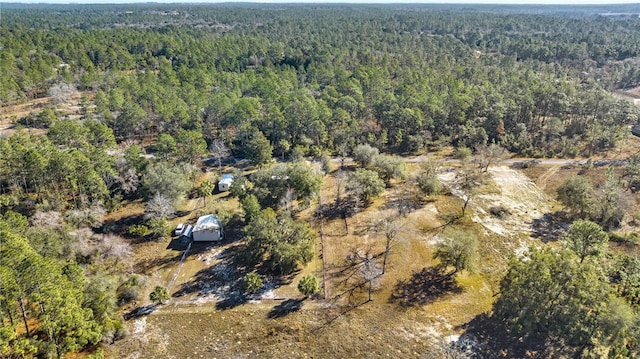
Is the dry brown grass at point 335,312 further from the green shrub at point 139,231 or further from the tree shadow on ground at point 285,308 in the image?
the green shrub at point 139,231

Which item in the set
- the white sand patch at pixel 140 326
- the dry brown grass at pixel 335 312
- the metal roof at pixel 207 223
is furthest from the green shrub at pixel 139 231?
the white sand patch at pixel 140 326

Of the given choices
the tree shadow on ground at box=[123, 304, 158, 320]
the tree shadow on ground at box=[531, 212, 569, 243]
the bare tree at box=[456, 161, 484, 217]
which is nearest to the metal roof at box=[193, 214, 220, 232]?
the tree shadow on ground at box=[123, 304, 158, 320]

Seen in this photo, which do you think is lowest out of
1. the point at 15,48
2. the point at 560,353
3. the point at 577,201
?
the point at 560,353

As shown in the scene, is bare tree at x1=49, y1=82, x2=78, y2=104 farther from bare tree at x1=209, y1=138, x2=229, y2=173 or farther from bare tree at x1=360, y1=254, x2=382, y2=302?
bare tree at x1=360, y1=254, x2=382, y2=302

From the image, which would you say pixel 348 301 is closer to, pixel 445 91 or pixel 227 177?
pixel 227 177

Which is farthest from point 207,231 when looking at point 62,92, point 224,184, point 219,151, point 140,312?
point 62,92

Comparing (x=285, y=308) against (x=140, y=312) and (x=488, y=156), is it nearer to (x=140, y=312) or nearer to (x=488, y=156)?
(x=140, y=312)

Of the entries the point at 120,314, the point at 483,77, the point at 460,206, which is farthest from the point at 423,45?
the point at 120,314
